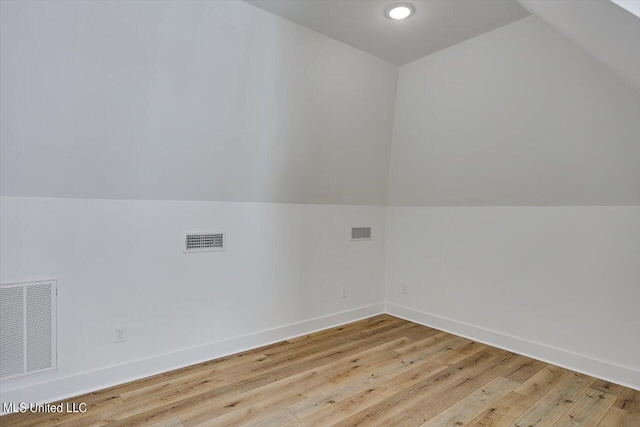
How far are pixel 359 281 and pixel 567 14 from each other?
3.13 metres

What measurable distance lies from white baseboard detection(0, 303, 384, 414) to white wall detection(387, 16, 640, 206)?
207 cm

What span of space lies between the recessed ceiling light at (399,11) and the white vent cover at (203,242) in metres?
2.15

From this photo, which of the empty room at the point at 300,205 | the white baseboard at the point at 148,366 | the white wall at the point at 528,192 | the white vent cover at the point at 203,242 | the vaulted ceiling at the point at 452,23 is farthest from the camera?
the white vent cover at the point at 203,242

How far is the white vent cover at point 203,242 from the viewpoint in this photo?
2.91 meters

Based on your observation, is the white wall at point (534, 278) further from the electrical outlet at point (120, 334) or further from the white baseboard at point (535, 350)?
the electrical outlet at point (120, 334)

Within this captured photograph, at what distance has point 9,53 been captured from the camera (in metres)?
1.89

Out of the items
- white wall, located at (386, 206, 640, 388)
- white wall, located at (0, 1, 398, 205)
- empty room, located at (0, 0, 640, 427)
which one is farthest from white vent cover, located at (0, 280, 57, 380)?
white wall, located at (386, 206, 640, 388)

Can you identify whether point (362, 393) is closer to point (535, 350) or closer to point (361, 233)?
point (535, 350)

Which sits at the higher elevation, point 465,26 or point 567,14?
point 465,26

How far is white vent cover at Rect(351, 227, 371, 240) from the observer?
4120mm

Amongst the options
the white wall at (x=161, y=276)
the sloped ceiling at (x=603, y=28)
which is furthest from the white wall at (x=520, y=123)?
the white wall at (x=161, y=276)

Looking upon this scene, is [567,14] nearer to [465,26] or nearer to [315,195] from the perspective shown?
[465,26]

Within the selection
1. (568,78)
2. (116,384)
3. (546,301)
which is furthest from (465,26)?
(116,384)

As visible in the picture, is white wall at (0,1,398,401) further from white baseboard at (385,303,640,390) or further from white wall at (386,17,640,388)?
white baseboard at (385,303,640,390)
